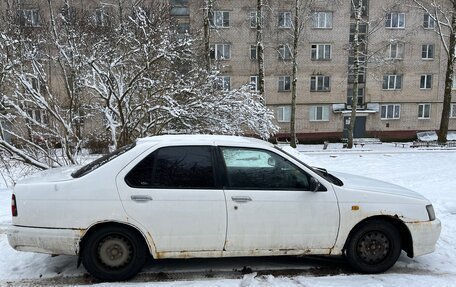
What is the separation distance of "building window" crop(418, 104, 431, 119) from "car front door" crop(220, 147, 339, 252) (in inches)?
1286

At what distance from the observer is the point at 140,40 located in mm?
11555

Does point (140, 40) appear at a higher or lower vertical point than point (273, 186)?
higher

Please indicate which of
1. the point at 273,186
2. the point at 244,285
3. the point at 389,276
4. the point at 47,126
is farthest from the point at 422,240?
the point at 47,126

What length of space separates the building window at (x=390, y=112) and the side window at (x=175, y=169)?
31304 millimetres

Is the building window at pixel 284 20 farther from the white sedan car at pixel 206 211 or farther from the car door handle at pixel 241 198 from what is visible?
the car door handle at pixel 241 198

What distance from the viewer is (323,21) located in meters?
30.6

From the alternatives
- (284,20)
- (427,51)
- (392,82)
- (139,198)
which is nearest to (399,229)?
(139,198)

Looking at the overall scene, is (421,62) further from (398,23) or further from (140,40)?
(140,40)

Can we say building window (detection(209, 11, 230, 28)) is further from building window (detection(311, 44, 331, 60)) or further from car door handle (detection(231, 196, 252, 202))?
car door handle (detection(231, 196, 252, 202))

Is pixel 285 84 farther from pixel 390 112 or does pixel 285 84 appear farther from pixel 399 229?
pixel 399 229

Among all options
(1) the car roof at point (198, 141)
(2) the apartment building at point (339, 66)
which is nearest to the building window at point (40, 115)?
(1) the car roof at point (198, 141)

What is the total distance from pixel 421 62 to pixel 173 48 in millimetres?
28401

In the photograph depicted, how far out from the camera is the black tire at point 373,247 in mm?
4094

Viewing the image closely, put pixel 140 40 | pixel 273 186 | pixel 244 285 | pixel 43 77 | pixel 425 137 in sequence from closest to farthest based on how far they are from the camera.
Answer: pixel 244 285
pixel 273 186
pixel 43 77
pixel 140 40
pixel 425 137
